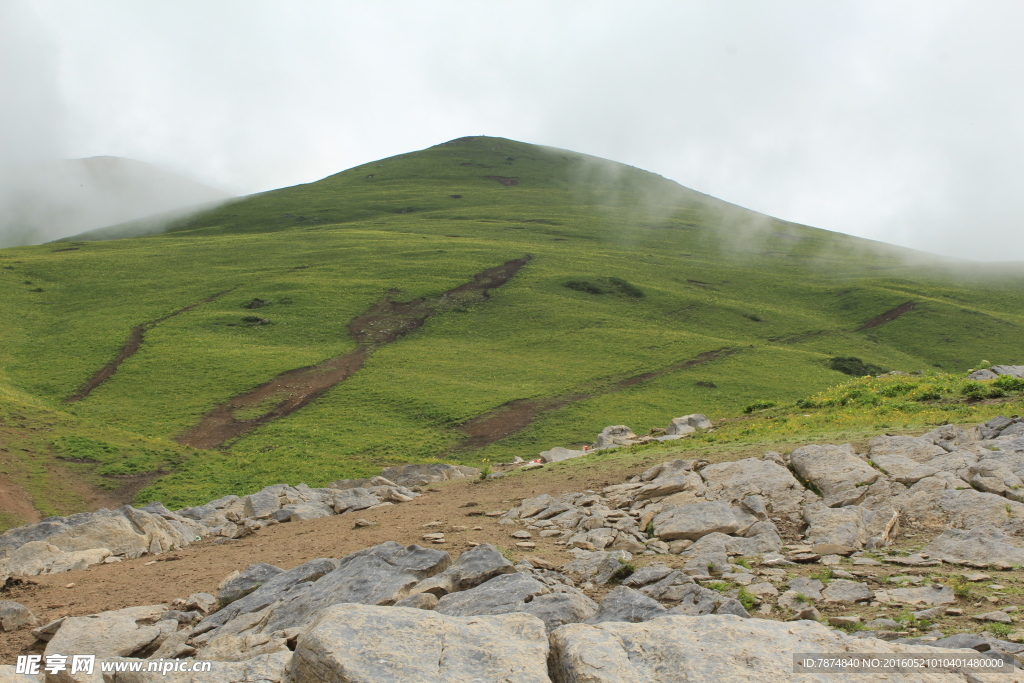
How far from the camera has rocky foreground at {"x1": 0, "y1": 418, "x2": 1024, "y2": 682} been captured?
7.17 metres

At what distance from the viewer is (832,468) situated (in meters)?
16.6

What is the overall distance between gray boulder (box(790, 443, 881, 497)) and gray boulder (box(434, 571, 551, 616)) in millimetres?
8835

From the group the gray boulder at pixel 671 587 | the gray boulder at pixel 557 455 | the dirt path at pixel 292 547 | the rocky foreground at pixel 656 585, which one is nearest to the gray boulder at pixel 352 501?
the dirt path at pixel 292 547

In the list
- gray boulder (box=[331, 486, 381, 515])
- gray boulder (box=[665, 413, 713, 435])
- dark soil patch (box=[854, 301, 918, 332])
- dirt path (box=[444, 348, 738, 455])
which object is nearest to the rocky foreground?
gray boulder (box=[331, 486, 381, 515])

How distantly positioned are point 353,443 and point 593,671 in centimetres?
3509

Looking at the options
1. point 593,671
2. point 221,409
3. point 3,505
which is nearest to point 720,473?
point 593,671

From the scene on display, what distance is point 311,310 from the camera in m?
69.9

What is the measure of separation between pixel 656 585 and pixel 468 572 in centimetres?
334

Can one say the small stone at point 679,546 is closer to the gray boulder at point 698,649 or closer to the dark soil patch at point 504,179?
the gray boulder at point 698,649

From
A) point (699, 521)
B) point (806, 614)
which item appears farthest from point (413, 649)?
point (699, 521)

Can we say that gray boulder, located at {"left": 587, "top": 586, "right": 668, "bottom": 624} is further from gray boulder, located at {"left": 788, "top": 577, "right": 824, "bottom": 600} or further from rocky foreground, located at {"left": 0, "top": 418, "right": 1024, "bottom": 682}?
gray boulder, located at {"left": 788, "top": 577, "right": 824, "bottom": 600}

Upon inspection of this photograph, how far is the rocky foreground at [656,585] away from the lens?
282 inches

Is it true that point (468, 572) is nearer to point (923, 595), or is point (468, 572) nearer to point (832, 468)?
point (923, 595)

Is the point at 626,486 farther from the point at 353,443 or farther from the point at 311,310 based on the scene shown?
the point at 311,310
